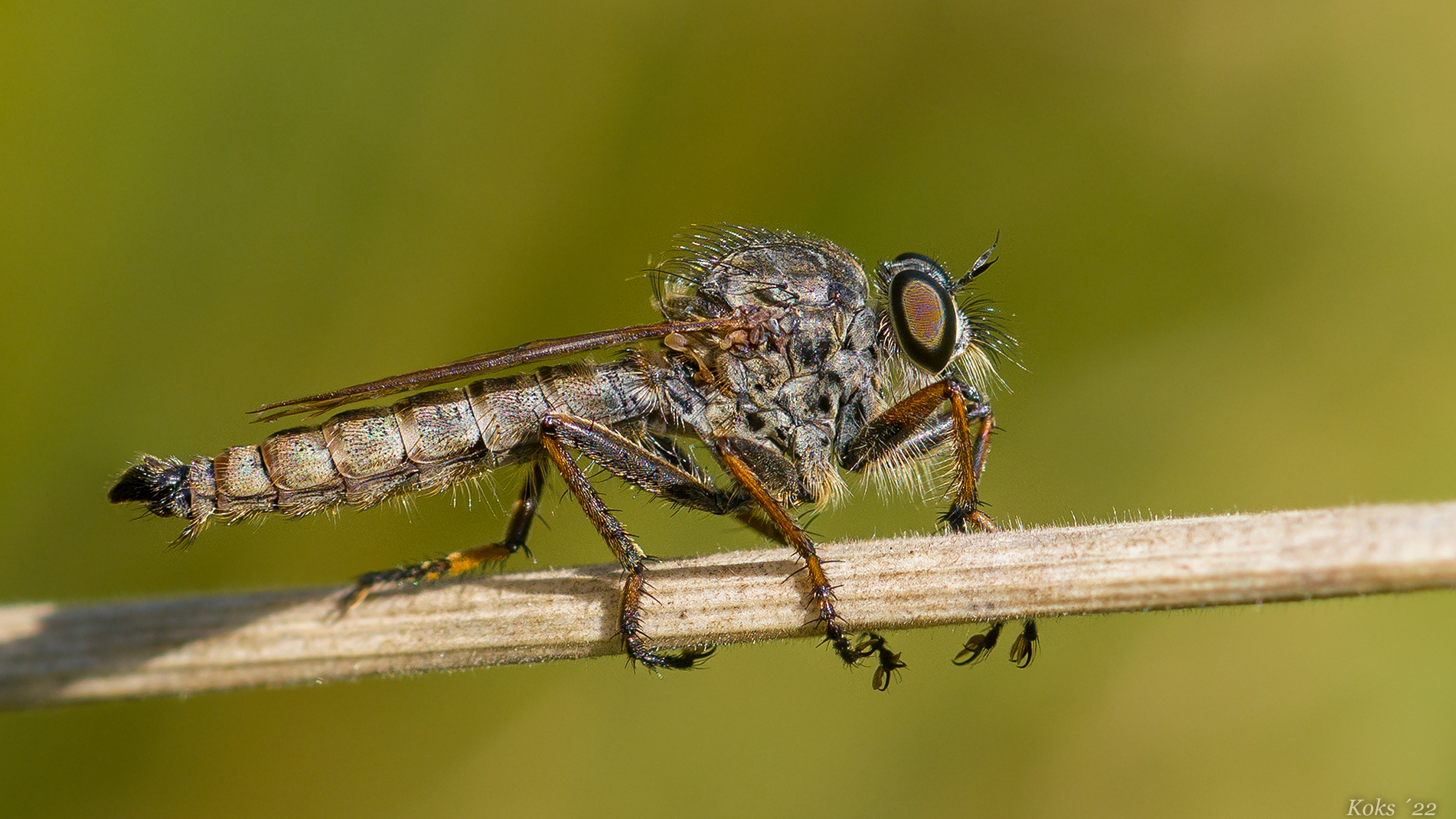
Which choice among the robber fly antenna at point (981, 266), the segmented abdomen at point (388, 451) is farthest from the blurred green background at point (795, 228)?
the segmented abdomen at point (388, 451)

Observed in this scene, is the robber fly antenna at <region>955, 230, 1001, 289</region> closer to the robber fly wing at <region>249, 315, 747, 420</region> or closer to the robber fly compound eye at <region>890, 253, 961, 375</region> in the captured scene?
the robber fly compound eye at <region>890, 253, 961, 375</region>

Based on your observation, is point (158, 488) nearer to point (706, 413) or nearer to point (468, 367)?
point (468, 367)

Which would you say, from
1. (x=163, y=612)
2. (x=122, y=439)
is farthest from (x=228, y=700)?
(x=163, y=612)

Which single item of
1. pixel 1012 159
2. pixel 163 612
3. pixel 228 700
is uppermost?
pixel 1012 159

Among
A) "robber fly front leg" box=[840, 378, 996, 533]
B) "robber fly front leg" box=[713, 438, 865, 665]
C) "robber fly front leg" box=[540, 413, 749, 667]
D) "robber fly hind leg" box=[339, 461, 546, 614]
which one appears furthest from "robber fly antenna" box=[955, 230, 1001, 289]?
"robber fly hind leg" box=[339, 461, 546, 614]

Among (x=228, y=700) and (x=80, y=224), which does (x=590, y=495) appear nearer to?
(x=228, y=700)
